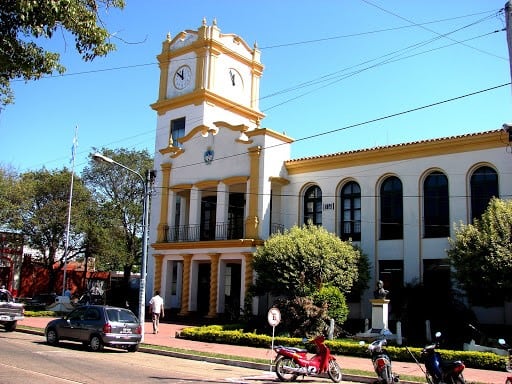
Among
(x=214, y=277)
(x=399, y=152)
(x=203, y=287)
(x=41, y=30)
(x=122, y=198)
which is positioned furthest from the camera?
(x=122, y=198)

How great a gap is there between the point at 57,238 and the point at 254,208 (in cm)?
2017

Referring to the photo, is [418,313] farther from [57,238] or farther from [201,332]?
[57,238]

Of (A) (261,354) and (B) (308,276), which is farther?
(B) (308,276)

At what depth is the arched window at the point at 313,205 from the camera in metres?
28.0

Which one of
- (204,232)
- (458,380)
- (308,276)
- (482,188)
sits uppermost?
(482,188)

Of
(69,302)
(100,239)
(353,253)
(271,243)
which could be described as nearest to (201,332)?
(271,243)

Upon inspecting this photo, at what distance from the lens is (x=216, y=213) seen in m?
29.8

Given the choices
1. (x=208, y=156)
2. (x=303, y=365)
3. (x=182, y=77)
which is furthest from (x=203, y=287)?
(x=303, y=365)

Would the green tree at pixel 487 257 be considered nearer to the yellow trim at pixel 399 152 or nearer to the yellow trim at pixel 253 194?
the yellow trim at pixel 399 152

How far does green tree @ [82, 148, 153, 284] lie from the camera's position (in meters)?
43.2

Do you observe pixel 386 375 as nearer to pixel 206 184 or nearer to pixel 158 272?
pixel 206 184

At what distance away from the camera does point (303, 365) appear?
42.9 feet

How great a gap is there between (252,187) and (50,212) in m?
19.4

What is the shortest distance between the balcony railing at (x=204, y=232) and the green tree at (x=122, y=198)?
12304 mm
